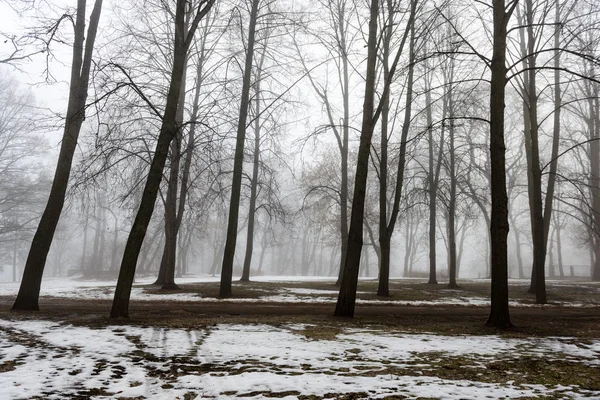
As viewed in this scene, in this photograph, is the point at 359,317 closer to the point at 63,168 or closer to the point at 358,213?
the point at 358,213

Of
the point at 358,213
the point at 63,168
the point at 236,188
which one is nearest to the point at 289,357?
the point at 358,213

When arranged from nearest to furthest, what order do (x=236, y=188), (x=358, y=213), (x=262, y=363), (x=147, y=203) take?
(x=262, y=363)
(x=147, y=203)
(x=358, y=213)
(x=236, y=188)

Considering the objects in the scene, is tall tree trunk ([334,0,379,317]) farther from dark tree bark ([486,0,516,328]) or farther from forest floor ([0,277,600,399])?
dark tree bark ([486,0,516,328])

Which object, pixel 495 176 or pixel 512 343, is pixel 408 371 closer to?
pixel 512 343

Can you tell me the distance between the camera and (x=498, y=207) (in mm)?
7816

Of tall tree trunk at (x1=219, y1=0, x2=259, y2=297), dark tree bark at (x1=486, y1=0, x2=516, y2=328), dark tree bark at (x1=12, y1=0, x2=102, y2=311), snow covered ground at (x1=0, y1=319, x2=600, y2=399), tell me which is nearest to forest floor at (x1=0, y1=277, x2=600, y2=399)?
snow covered ground at (x1=0, y1=319, x2=600, y2=399)

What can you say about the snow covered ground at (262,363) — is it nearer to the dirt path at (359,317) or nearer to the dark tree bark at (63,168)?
the dirt path at (359,317)

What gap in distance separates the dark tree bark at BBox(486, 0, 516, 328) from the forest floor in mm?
473

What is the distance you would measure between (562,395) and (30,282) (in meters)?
10.5

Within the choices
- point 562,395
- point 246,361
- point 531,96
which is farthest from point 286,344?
point 531,96

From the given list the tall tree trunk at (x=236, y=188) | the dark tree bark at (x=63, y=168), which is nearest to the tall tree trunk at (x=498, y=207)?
the tall tree trunk at (x=236, y=188)

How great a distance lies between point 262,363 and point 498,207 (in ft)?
18.6

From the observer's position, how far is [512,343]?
20.4 feet

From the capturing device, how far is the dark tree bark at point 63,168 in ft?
30.7
